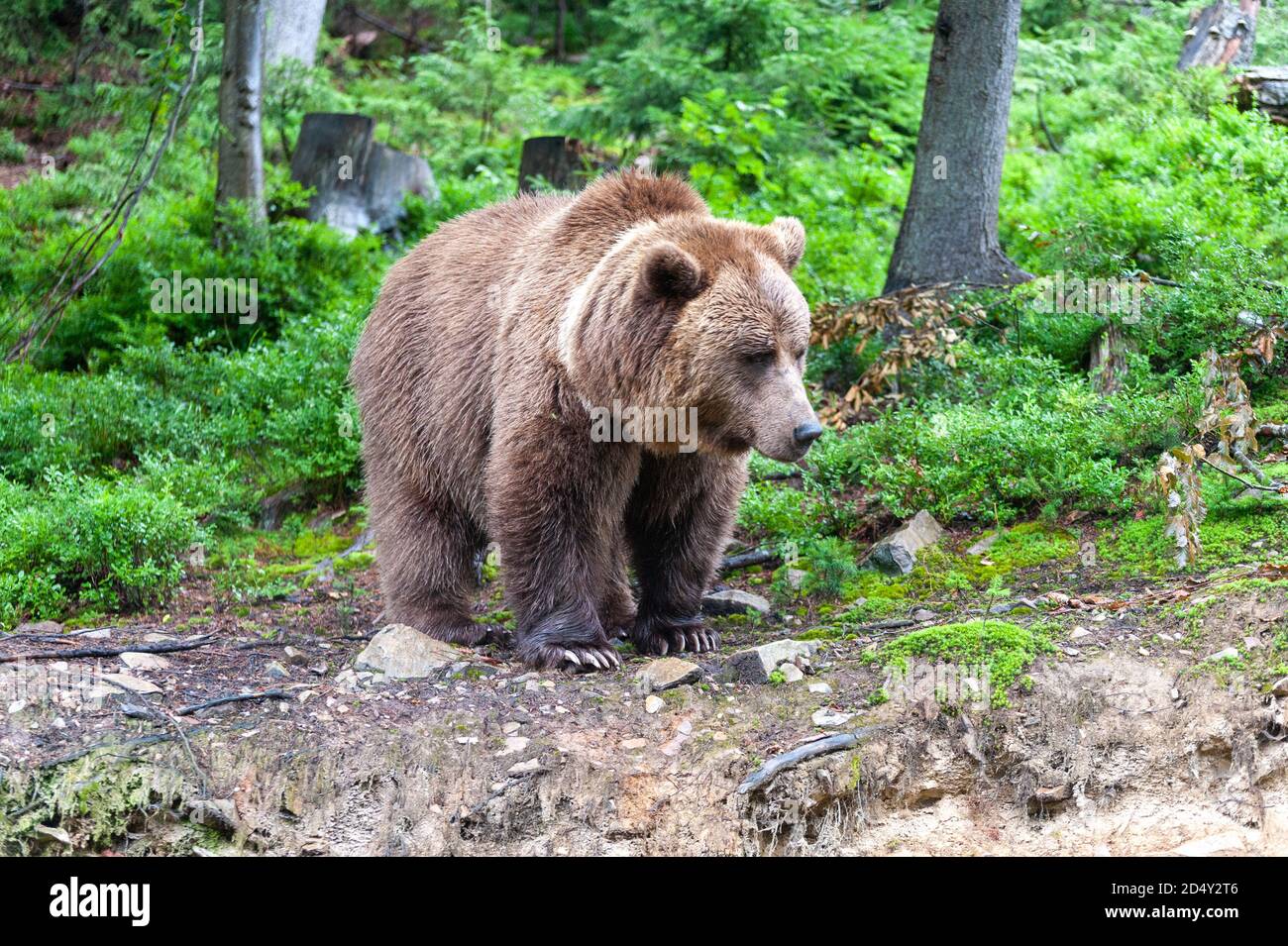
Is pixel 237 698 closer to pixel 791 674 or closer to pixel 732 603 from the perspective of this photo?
pixel 791 674

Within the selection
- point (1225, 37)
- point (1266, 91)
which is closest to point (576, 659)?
point (1266, 91)

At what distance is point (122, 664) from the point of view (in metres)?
5.57

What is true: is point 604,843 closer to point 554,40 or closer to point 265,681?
point 265,681

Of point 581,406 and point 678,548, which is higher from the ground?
point 581,406

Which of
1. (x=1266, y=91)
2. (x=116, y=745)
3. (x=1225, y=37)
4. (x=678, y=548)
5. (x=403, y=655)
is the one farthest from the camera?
(x=1225, y=37)

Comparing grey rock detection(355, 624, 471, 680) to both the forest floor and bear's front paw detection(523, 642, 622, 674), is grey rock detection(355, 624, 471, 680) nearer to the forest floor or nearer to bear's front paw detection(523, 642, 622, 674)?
the forest floor

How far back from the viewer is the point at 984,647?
5.29 m

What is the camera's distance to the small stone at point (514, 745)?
488 centimetres

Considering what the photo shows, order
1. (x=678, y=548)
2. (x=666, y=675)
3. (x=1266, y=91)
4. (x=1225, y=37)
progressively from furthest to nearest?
(x=1225, y=37) < (x=1266, y=91) < (x=678, y=548) < (x=666, y=675)

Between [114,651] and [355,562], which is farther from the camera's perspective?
[355,562]

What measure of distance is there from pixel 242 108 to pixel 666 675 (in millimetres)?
7044

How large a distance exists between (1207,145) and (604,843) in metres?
7.42

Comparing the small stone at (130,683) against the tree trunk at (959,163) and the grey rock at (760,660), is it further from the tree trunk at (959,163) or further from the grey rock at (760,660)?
the tree trunk at (959,163)

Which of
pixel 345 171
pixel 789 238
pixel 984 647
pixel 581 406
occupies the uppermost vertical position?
pixel 345 171
